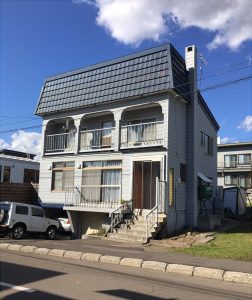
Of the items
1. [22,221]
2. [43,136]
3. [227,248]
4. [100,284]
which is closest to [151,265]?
[100,284]

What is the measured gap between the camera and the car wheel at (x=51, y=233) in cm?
2029

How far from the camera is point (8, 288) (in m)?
8.08

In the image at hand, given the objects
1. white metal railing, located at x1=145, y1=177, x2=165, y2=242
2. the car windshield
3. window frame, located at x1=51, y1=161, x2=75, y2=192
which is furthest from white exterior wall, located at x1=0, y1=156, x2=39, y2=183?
white metal railing, located at x1=145, y1=177, x2=165, y2=242

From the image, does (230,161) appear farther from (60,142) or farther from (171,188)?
(171,188)

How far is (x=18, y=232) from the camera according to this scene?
18.7 meters

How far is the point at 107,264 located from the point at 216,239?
286 inches

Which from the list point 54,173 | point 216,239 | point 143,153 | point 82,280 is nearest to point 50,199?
point 54,173

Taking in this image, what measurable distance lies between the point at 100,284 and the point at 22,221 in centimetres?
1134

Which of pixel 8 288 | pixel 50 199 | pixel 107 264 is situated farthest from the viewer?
pixel 50 199

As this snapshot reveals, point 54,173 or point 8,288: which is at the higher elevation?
point 54,173

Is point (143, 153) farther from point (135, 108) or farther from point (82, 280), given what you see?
point (82, 280)

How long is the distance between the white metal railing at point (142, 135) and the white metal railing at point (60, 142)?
4.29 m

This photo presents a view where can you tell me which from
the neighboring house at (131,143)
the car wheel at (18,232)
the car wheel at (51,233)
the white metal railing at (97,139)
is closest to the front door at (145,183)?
the neighboring house at (131,143)

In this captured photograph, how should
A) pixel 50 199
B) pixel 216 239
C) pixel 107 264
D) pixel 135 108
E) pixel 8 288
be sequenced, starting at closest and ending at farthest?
pixel 8 288 < pixel 107 264 < pixel 216 239 < pixel 135 108 < pixel 50 199
